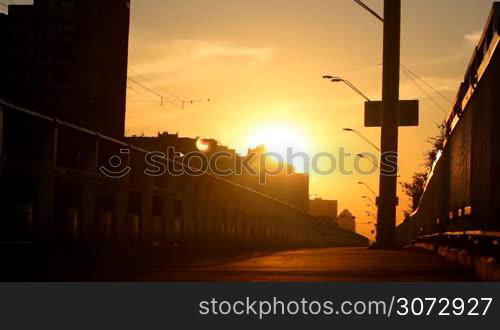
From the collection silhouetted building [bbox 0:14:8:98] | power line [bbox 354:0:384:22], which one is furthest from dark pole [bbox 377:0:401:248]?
silhouetted building [bbox 0:14:8:98]

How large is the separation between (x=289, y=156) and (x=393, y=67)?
12.8 meters

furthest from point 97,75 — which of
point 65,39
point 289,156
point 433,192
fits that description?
point 433,192

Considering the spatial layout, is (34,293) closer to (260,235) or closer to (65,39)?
(260,235)

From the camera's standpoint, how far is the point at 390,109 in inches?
1535

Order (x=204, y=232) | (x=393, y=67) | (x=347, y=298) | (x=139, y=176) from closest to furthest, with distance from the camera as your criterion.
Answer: (x=347, y=298) < (x=139, y=176) < (x=204, y=232) < (x=393, y=67)

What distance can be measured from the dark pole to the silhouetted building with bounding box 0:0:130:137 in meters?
58.8

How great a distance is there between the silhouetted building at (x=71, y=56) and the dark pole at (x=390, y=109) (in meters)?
58.8

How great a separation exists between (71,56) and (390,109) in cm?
7544

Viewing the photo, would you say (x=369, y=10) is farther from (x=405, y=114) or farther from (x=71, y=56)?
(x=71, y=56)

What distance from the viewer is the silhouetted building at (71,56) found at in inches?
3942

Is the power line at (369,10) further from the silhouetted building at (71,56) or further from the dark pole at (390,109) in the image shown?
the silhouetted building at (71,56)

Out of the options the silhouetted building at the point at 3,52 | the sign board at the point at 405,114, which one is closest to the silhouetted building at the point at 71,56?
the silhouetted building at the point at 3,52

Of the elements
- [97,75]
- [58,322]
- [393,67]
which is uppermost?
[97,75]

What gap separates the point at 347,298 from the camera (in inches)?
362
